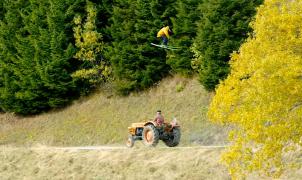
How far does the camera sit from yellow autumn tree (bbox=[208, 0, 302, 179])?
63.8 feet

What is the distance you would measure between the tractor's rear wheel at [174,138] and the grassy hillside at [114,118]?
426 centimetres

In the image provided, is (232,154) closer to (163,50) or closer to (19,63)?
(163,50)

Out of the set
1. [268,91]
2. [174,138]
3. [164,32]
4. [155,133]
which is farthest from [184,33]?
[268,91]

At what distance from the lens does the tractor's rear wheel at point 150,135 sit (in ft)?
96.5

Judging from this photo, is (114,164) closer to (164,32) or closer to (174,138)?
(174,138)

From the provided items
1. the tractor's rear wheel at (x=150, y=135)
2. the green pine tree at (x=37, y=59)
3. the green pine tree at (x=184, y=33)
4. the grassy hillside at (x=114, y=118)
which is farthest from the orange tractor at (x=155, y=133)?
the green pine tree at (x=37, y=59)

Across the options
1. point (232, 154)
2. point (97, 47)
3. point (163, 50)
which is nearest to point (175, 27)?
point (163, 50)

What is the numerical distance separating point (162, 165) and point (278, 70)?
30.7ft

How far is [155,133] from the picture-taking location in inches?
1160

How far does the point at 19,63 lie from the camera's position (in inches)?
1978

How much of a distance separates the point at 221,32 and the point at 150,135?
9.47 m

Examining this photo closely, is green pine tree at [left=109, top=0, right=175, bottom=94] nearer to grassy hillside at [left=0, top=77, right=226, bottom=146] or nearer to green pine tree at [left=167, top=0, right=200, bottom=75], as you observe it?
grassy hillside at [left=0, top=77, right=226, bottom=146]

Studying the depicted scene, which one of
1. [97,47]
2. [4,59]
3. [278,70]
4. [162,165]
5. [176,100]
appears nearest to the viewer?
[278,70]

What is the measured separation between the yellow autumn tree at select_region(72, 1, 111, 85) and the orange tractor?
16.1 meters
